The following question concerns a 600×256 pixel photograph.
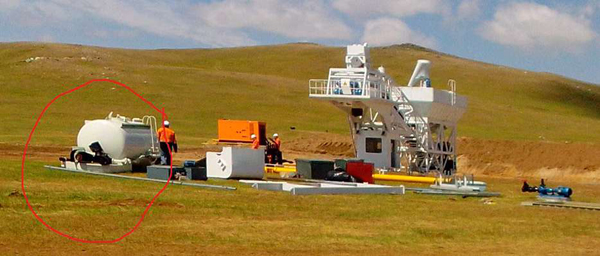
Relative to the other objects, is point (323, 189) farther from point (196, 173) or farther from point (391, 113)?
point (391, 113)

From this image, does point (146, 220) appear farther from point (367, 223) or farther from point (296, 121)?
point (296, 121)

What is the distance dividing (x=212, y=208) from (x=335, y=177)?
1152cm

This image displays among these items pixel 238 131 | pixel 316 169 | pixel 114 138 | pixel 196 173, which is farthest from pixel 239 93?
pixel 196 173

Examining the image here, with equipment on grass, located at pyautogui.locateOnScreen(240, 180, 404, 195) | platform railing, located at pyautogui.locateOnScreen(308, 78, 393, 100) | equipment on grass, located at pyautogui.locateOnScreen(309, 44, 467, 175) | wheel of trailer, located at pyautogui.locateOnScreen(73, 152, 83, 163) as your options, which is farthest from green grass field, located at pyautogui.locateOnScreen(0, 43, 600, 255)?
equipment on grass, located at pyautogui.locateOnScreen(309, 44, 467, 175)

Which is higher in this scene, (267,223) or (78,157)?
(78,157)

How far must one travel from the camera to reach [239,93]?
91250mm

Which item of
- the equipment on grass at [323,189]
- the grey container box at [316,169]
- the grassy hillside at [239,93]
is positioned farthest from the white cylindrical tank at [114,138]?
the grassy hillside at [239,93]

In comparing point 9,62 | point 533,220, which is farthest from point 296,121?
point 533,220

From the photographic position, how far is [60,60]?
10231cm

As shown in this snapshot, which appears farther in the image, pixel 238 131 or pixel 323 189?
pixel 238 131

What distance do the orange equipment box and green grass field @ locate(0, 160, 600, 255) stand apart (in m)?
29.5

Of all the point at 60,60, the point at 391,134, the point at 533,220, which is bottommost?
the point at 533,220

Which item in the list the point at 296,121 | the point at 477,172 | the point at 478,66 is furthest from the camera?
the point at 478,66

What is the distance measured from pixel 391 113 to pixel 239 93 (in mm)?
51131
